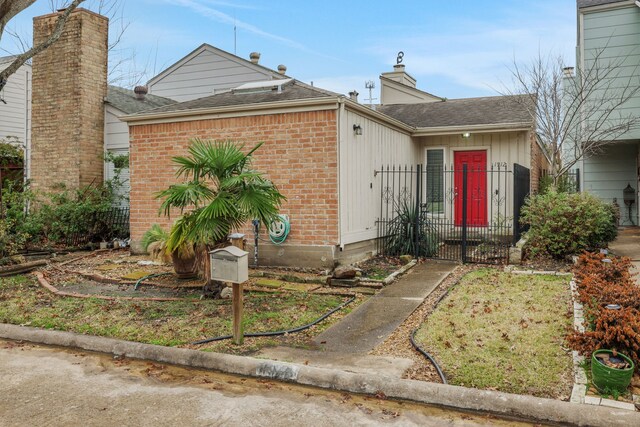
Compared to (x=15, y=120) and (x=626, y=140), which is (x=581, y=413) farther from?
(x=15, y=120)

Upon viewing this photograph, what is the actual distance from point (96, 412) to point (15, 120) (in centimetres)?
1696

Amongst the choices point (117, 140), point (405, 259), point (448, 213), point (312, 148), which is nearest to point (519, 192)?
point (448, 213)

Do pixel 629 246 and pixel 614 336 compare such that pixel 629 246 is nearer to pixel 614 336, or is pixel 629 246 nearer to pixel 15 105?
pixel 614 336

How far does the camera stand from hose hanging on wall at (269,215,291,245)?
9.49m

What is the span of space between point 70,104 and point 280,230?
26.5 ft

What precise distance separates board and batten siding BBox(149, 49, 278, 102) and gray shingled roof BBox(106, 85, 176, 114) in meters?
1.52

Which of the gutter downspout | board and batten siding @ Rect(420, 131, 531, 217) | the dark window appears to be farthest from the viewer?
the dark window

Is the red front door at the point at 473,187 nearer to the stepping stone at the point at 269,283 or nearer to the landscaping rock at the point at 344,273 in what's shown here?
the landscaping rock at the point at 344,273

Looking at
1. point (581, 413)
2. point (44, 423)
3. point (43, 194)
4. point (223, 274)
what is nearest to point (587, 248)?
point (581, 413)

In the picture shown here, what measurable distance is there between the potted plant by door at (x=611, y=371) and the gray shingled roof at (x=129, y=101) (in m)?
13.1

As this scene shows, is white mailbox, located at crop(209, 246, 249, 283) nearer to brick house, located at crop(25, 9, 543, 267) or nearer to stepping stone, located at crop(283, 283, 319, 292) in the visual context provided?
stepping stone, located at crop(283, 283, 319, 292)

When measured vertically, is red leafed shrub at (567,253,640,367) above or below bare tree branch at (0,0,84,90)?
below

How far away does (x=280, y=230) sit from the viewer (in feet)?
31.3

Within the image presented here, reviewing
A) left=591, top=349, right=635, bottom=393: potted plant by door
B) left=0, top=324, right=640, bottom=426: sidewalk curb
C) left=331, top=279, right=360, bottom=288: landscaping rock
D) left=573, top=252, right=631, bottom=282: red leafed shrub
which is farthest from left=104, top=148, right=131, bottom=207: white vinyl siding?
left=591, top=349, right=635, bottom=393: potted plant by door
